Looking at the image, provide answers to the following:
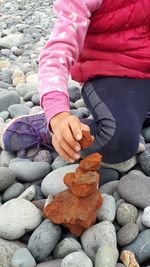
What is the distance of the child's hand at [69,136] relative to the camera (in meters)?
1.24

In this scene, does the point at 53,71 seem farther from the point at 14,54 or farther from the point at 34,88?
the point at 14,54

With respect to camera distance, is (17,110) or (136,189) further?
A: (17,110)

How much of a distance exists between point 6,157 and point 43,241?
64 centimetres

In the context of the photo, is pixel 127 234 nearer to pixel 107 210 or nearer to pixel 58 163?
pixel 107 210

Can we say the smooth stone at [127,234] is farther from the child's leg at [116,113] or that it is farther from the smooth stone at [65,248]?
the child's leg at [116,113]

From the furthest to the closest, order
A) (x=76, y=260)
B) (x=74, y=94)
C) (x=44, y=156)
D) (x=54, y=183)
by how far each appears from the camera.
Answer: (x=74, y=94), (x=44, y=156), (x=54, y=183), (x=76, y=260)

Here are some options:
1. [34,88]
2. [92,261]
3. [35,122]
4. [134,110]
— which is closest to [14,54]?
[34,88]

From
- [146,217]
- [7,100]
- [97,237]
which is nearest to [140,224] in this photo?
[146,217]

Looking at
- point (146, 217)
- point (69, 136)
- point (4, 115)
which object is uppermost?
point (69, 136)

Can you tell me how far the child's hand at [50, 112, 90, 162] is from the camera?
1.24 m

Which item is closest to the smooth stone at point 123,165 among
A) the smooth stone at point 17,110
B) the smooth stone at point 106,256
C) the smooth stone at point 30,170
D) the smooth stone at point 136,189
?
the smooth stone at point 136,189

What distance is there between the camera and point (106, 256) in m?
1.15

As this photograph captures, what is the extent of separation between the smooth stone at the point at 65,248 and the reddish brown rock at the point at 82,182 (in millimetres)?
141

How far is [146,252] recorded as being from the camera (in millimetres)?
1222
